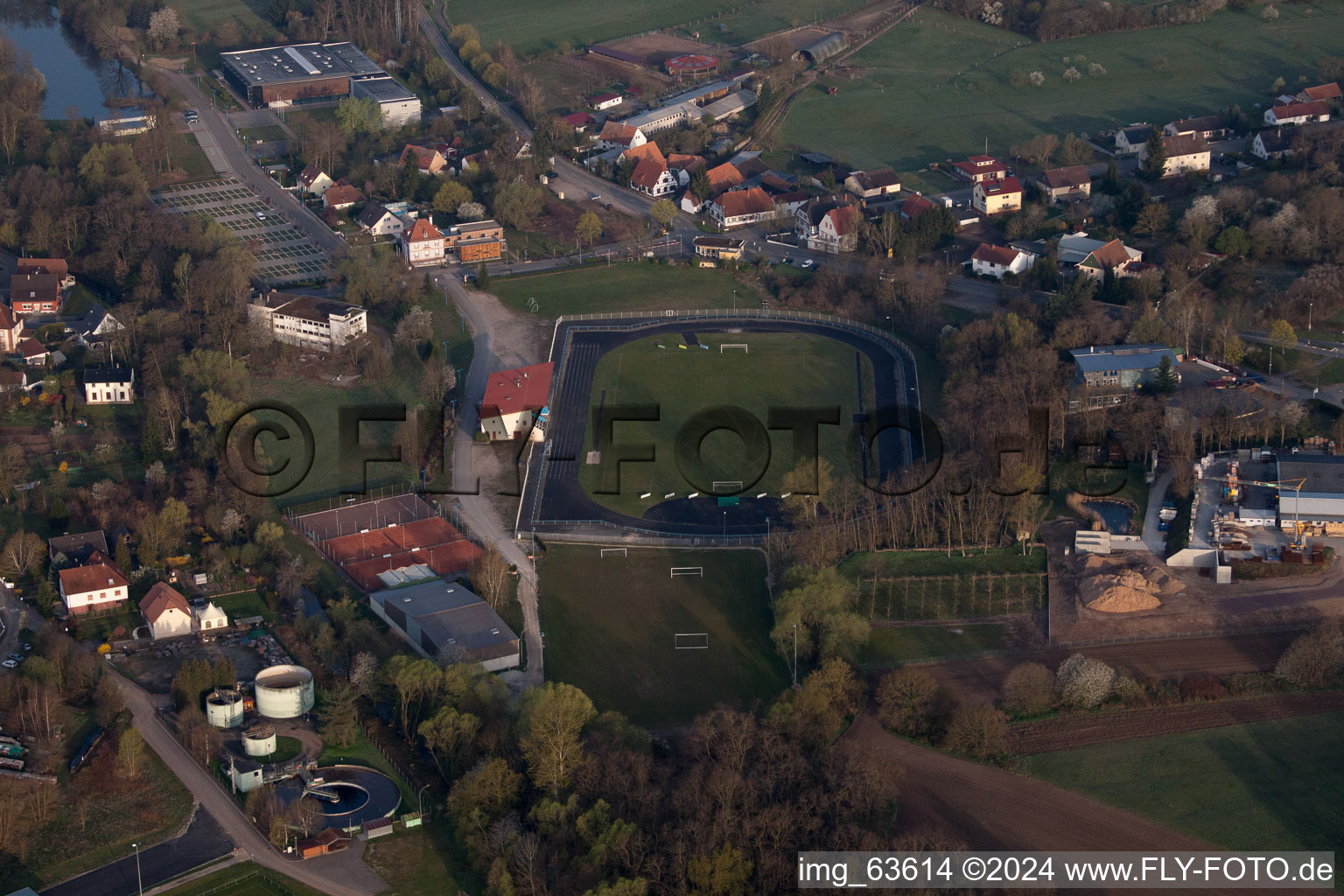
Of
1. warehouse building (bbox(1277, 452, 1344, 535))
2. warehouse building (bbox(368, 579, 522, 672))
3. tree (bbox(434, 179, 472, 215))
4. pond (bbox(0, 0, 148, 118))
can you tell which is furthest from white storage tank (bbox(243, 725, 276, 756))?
pond (bbox(0, 0, 148, 118))

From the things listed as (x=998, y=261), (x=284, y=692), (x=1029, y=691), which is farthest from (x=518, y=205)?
(x=1029, y=691)

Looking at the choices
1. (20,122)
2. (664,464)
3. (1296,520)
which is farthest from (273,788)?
(20,122)

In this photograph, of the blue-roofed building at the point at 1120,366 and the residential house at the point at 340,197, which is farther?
the residential house at the point at 340,197

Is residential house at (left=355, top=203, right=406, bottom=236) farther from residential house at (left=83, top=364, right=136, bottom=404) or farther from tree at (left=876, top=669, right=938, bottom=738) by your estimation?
tree at (left=876, top=669, right=938, bottom=738)

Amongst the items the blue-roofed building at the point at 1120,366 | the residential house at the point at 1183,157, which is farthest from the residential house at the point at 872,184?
the blue-roofed building at the point at 1120,366

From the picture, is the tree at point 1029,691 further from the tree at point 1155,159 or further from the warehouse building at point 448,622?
the tree at point 1155,159

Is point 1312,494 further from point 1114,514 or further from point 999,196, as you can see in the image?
point 999,196

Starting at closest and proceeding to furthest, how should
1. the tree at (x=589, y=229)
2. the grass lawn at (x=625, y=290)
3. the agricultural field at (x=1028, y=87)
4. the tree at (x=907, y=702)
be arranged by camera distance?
1. the tree at (x=907, y=702)
2. the grass lawn at (x=625, y=290)
3. the tree at (x=589, y=229)
4. the agricultural field at (x=1028, y=87)
